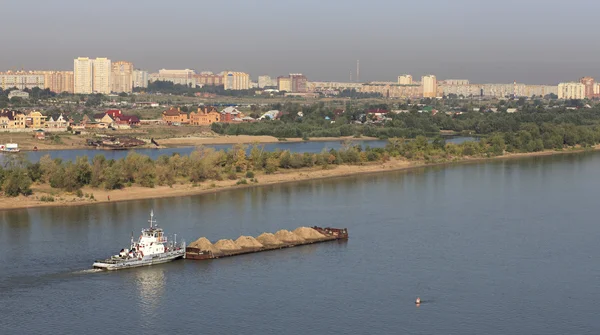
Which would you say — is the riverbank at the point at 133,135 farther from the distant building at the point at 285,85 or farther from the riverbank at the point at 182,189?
the distant building at the point at 285,85

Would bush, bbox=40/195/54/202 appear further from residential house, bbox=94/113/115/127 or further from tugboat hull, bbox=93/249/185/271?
residential house, bbox=94/113/115/127

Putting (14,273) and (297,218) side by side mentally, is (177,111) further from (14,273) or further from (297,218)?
(14,273)

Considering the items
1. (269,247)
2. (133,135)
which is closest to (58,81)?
(133,135)

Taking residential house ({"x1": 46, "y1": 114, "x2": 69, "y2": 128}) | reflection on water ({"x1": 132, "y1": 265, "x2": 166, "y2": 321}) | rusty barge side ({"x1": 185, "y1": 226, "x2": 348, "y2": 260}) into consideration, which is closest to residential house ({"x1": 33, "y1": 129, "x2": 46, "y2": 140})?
residential house ({"x1": 46, "y1": 114, "x2": 69, "y2": 128})

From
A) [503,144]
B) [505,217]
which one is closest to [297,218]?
[505,217]

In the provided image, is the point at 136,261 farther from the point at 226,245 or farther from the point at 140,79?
the point at 140,79

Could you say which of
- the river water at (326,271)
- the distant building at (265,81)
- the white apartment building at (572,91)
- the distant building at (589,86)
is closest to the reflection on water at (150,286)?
the river water at (326,271)
